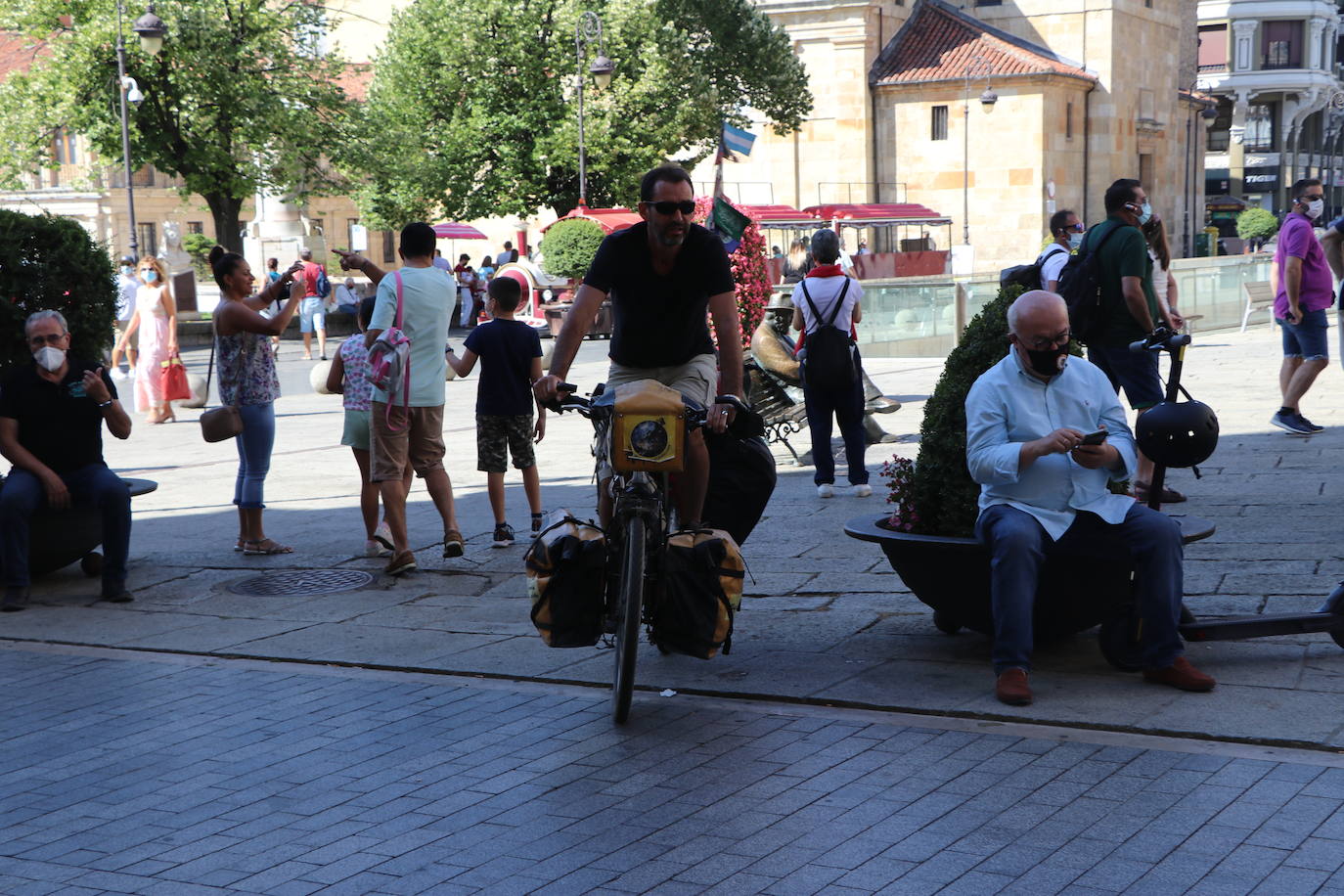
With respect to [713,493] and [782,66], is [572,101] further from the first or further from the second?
[713,493]

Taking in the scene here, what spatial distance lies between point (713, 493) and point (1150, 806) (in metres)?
2.36

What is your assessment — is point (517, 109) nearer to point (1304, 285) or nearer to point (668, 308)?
point (1304, 285)

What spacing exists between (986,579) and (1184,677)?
757 mm

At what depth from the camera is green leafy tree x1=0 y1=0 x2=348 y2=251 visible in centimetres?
4091

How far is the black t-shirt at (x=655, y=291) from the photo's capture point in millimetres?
6004

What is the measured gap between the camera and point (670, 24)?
46812 millimetres

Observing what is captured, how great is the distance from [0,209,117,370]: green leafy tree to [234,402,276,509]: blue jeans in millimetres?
902

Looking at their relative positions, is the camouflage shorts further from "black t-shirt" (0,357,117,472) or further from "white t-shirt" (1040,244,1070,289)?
"white t-shirt" (1040,244,1070,289)

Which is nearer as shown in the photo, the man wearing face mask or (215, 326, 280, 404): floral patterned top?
the man wearing face mask

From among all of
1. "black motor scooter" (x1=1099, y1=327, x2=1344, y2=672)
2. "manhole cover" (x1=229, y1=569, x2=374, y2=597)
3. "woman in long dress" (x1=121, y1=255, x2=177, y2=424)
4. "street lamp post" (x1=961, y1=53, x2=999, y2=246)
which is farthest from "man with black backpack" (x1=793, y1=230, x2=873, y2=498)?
"street lamp post" (x1=961, y1=53, x2=999, y2=246)

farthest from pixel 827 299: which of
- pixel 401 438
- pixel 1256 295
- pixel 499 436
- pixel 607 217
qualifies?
pixel 607 217

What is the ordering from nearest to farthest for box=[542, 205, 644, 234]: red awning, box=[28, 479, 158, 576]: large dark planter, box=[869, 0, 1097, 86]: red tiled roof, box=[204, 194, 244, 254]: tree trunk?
box=[28, 479, 158, 576]: large dark planter < box=[542, 205, 644, 234]: red awning < box=[204, 194, 244, 254]: tree trunk < box=[869, 0, 1097, 86]: red tiled roof

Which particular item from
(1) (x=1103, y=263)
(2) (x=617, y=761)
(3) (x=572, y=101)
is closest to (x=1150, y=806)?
(2) (x=617, y=761)

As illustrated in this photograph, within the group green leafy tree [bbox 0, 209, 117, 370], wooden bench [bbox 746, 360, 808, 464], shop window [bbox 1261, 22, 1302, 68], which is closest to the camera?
green leafy tree [bbox 0, 209, 117, 370]
